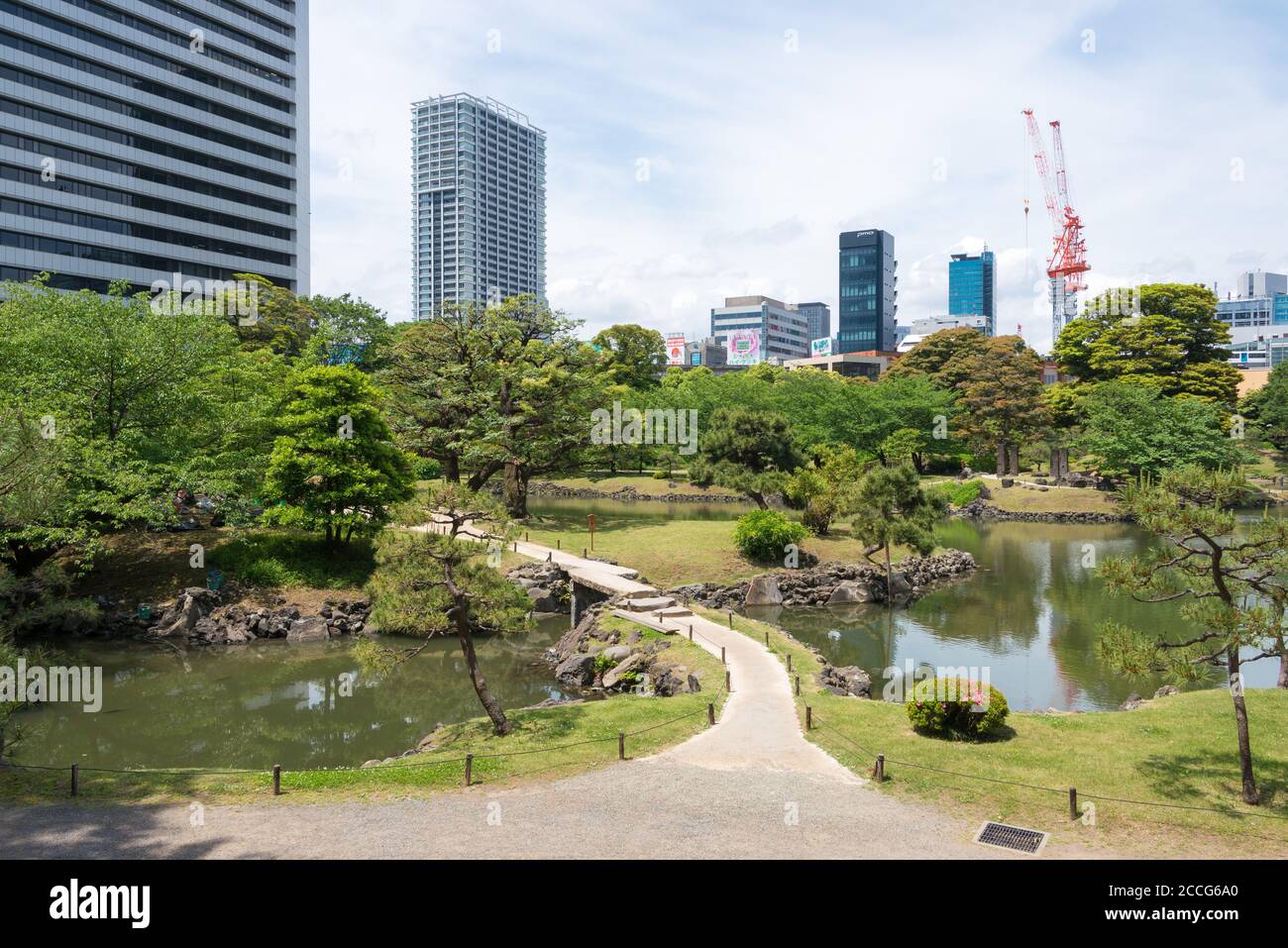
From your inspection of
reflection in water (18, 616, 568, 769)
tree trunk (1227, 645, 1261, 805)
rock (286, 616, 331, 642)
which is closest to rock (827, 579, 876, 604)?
reflection in water (18, 616, 568, 769)

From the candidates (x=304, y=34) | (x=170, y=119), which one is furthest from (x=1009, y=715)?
(x=304, y=34)

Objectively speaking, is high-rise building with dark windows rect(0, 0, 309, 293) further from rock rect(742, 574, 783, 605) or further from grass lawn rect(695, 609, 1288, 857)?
grass lawn rect(695, 609, 1288, 857)

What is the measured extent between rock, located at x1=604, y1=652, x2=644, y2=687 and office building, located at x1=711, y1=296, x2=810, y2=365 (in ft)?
533

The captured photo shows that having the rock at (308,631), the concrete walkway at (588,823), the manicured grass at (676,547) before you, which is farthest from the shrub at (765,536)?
the concrete walkway at (588,823)

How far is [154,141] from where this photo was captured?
75562mm

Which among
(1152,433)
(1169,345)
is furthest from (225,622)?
(1169,345)

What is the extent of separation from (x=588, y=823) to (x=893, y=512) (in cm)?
2599

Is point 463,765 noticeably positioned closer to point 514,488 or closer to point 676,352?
point 514,488

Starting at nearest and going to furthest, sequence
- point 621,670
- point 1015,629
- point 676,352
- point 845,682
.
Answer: point 845,682 < point 621,670 < point 1015,629 < point 676,352

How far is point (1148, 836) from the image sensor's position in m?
11.5

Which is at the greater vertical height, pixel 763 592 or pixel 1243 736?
pixel 1243 736

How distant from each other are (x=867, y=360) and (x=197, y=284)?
305ft

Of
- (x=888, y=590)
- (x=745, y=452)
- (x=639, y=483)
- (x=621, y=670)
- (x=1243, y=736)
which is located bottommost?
(x=621, y=670)

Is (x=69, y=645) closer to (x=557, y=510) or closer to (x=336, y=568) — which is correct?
(x=336, y=568)
